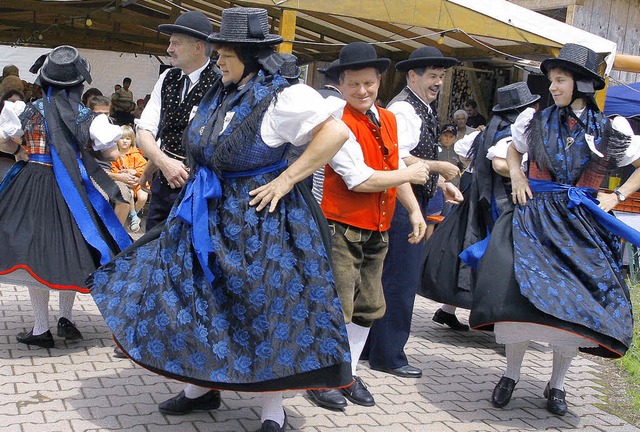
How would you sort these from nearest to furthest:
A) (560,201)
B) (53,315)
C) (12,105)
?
(560,201) < (12,105) < (53,315)

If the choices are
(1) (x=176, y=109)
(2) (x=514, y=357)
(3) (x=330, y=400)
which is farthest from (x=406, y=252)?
(1) (x=176, y=109)

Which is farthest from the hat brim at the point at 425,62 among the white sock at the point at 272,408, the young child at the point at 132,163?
the young child at the point at 132,163

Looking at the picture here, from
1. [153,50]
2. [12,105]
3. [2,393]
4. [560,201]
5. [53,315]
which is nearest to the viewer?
[2,393]

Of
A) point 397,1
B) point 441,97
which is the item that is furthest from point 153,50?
point 397,1

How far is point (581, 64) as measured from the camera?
14.3 feet

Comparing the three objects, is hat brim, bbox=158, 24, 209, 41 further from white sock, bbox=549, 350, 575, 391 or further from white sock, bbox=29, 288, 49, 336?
white sock, bbox=549, 350, 575, 391

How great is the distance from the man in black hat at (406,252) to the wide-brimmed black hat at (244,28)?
59.5 inches

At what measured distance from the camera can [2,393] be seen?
4086 mm

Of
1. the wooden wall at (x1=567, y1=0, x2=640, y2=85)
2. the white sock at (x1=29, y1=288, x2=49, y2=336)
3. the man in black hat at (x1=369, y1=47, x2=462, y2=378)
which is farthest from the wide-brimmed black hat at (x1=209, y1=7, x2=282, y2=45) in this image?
the wooden wall at (x1=567, y1=0, x2=640, y2=85)

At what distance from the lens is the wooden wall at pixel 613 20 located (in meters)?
11.1

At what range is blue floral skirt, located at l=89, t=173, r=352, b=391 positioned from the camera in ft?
11.2

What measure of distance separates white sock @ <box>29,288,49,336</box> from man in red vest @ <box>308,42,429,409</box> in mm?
1683

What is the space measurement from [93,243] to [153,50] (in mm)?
13172

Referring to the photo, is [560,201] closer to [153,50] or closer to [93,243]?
[93,243]
